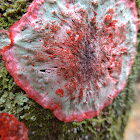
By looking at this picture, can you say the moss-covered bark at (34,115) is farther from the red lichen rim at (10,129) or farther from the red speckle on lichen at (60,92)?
the red speckle on lichen at (60,92)

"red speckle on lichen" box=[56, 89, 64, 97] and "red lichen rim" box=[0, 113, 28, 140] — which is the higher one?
"red speckle on lichen" box=[56, 89, 64, 97]

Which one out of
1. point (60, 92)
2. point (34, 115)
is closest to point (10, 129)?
point (34, 115)

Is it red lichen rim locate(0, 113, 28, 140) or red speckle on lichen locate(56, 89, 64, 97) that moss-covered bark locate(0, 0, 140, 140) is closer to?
red lichen rim locate(0, 113, 28, 140)

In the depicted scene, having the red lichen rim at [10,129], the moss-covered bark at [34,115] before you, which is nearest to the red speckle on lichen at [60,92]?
the moss-covered bark at [34,115]

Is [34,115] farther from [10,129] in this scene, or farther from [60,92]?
[60,92]

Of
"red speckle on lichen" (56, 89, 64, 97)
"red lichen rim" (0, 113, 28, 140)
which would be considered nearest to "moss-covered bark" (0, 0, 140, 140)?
"red lichen rim" (0, 113, 28, 140)

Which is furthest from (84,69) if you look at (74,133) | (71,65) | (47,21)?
(74,133)

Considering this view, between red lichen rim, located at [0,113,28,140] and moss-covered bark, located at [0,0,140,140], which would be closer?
red lichen rim, located at [0,113,28,140]

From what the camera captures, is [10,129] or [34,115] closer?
[10,129]

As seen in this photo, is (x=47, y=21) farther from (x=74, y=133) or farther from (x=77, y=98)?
(x=74, y=133)
